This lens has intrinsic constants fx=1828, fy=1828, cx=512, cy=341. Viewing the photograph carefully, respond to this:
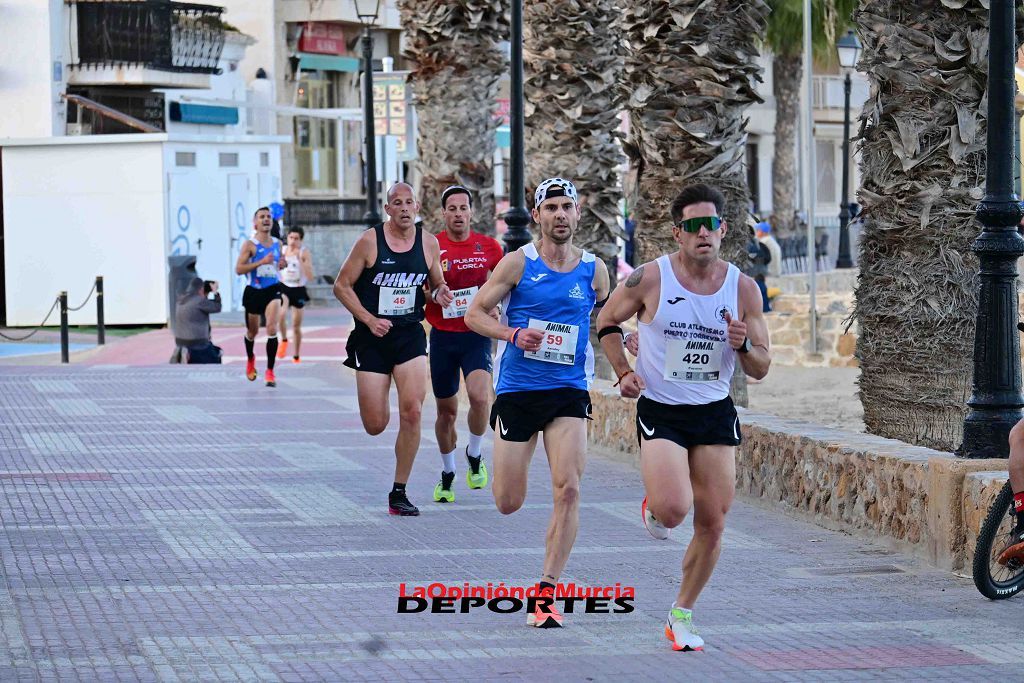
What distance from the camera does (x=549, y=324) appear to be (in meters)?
7.95

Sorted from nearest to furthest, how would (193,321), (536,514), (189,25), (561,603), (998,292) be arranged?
(561,603) < (998,292) < (536,514) < (193,321) < (189,25)

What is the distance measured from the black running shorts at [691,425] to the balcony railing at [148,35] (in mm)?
30026

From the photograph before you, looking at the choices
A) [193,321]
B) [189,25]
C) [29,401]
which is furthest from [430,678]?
[189,25]

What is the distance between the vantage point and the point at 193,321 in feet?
72.2

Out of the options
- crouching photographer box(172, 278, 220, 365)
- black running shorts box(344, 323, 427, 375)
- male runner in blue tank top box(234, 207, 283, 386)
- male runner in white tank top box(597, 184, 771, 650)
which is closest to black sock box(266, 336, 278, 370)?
male runner in blue tank top box(234, 207, 283, 386)

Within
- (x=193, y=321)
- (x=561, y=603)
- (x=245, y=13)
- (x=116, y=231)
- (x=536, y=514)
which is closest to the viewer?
(x=561, y=603)

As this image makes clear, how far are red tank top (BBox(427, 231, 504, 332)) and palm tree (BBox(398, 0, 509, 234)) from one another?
8.43m

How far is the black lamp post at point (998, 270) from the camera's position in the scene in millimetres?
8805

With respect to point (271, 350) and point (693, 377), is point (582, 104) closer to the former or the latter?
point (271, 350)

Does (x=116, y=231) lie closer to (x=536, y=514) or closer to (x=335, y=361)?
(x=335, y=361)

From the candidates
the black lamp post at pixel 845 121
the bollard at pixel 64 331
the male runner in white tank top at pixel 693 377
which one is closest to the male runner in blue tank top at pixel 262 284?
the bollard at pixel 64 331

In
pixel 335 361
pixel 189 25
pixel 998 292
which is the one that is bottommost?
pixel 335 361

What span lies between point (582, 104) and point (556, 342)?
9.81 m

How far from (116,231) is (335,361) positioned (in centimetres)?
976
